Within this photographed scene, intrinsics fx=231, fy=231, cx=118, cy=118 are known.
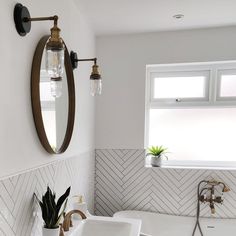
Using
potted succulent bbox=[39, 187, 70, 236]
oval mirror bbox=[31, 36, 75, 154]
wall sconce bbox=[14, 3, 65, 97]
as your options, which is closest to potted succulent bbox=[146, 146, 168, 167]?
oval mirror bbox=[31, 36, 75, 154]

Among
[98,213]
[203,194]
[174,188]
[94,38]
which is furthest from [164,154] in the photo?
[94,38]

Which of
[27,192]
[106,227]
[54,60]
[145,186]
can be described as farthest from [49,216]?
[145,186]

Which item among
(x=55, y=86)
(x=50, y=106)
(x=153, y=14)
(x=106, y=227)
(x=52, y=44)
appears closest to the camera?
(x=52, y=44)

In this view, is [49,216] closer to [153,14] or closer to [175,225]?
[175,225]

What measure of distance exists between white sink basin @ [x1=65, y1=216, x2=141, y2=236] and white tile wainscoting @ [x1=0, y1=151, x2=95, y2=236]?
0.29m

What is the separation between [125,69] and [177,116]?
0.84m

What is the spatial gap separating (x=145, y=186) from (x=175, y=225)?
49 centimetres

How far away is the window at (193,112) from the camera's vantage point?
2.65 metres

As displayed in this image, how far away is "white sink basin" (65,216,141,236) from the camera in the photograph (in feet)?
5.37

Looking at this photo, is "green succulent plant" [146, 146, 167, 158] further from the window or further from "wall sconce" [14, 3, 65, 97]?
"wall sconce" [14, 3, 65, 97]

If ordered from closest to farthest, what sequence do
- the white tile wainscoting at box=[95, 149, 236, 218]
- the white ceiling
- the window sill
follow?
the white ceiling, the white tile wainscoting at box=[95, 149, 236, 218], the window sill

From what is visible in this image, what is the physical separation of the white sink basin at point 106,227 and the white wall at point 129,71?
100 centimetres

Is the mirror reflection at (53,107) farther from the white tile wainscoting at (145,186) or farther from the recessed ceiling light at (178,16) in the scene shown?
the recessed ceiling light at (178,16)

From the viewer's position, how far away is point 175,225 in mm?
2410
